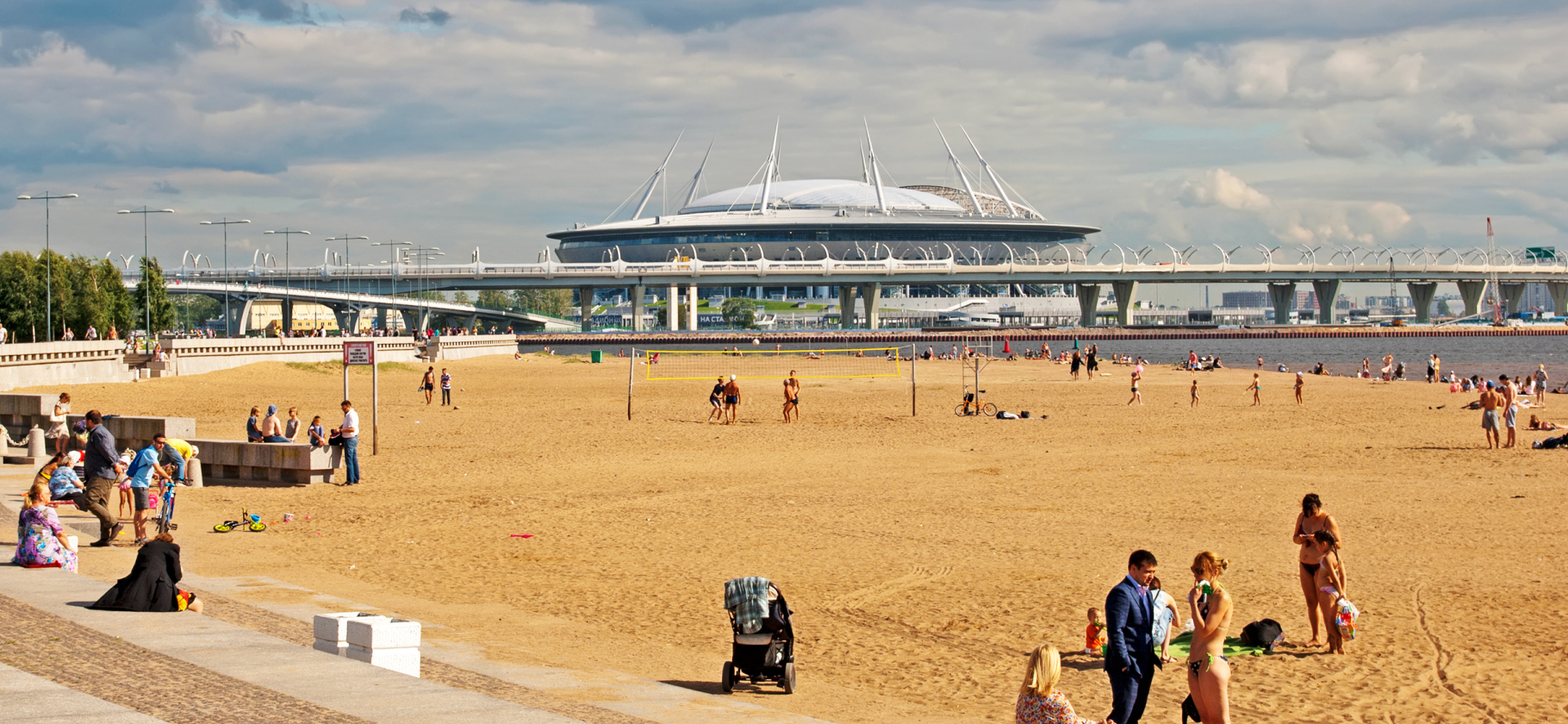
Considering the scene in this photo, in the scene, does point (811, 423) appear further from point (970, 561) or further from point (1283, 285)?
point (1283, 285)

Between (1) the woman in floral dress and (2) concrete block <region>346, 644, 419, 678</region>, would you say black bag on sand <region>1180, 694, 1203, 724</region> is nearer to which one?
(2) concrete block <region>346, 644, 419, 678</region>

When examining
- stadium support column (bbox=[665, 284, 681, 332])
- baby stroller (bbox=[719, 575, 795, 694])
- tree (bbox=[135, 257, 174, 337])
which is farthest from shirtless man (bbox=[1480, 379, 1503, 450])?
stadium support column (bbox=[665, 284, 681, 332])

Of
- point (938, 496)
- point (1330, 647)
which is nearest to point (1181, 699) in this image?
point (1330, 647)

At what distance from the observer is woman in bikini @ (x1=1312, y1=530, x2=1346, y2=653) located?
1102cm

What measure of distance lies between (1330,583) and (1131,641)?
3.64 meters

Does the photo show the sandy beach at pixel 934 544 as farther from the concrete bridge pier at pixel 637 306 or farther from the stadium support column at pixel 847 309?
the stadium support column at pixel 847 309

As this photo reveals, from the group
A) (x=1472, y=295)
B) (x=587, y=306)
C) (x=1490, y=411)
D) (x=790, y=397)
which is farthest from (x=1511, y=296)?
(x=790, y=397)

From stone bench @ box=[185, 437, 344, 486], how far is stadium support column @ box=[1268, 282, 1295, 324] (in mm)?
162087

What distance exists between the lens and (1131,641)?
8320mm

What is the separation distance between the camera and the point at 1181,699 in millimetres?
9945

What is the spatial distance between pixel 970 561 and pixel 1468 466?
43.1ft

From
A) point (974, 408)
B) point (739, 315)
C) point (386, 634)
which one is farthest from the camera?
point (739, 315)

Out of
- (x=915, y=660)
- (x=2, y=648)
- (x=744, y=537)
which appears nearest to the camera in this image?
(x=2, y=648)

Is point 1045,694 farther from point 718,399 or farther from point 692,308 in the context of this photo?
point 692,308
